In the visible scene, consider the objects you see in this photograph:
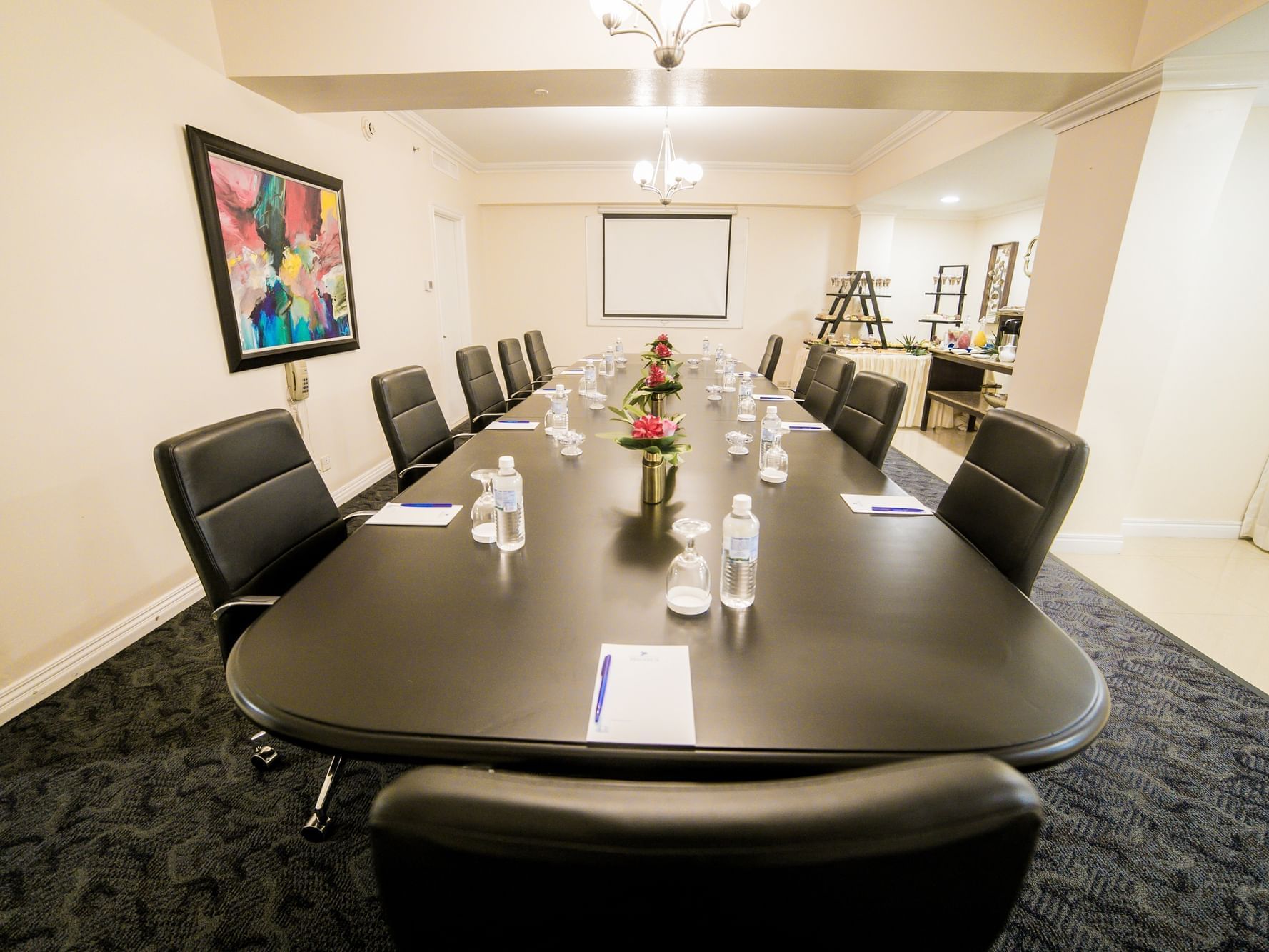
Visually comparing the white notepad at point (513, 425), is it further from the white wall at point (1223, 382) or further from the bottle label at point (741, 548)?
the white wall at point (1223, 382)

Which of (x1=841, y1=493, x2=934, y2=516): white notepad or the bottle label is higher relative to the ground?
the bottle label

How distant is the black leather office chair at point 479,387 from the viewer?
308cm

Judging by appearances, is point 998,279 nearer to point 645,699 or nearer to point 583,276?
point 583,276

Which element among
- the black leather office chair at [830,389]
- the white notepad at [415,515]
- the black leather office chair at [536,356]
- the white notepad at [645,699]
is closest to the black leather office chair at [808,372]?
the black leather office chair at [830,389]

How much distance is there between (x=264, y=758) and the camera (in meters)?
1.60

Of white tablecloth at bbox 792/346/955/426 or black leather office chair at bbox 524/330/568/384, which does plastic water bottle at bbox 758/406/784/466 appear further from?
white tablecloth at bbox 792/346/955/426

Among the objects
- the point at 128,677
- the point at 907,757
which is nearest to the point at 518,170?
the point at 128,677

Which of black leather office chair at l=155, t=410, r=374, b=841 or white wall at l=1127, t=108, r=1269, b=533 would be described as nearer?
black leather office chair at l=155, t=410, r=374, b=841

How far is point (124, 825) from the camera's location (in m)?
1.44

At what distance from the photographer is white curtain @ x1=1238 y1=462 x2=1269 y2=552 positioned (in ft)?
9.91

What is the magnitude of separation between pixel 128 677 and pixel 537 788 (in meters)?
2.39

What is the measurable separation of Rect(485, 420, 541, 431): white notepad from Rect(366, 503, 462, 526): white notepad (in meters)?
0.93

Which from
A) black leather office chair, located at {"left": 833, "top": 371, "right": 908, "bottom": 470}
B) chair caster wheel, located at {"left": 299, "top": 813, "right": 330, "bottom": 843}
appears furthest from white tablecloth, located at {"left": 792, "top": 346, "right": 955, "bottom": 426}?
chair caster wheel, located at {"left": 299, "top": 813, "right": 330, "bottom": 843}

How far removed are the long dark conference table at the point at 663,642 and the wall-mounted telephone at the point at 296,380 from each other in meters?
2.22
